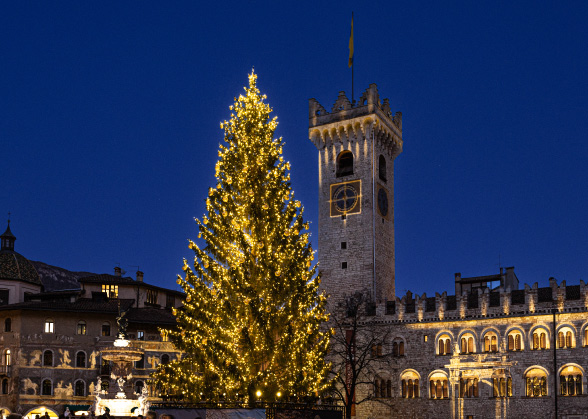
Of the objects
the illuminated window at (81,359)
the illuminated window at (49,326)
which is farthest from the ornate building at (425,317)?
the illuminated window at (49,326)

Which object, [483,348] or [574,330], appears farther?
[483,348]

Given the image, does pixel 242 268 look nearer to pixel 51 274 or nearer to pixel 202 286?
pixel 202 286

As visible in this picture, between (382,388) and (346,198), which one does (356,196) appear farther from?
(382,388)

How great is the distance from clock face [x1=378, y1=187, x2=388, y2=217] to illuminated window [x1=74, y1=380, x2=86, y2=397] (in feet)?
97.3

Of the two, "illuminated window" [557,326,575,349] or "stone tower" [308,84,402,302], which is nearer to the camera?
"illuminated window" [557,326,575,349]

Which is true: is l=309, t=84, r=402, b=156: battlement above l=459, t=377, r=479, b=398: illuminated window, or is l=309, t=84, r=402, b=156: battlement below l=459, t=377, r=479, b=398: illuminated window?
above

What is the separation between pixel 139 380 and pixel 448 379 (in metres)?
26.0

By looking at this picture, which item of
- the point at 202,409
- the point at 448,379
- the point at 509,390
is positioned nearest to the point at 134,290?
the point at 448,379

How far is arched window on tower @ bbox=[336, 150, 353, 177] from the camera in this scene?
224 feet

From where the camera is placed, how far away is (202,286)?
33969 mm

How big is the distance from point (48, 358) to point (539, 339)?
39.3 meters

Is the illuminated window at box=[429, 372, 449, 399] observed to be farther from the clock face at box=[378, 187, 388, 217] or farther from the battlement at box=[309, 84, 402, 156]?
the battlement at box=[309, 84, 402, 156]

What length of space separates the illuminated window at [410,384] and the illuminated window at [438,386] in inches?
44.0

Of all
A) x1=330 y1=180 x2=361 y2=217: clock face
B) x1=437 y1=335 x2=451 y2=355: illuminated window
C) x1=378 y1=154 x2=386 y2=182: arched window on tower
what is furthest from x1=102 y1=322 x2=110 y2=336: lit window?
x1=437 y1=335 x2=451 y2=355: illuminated window
